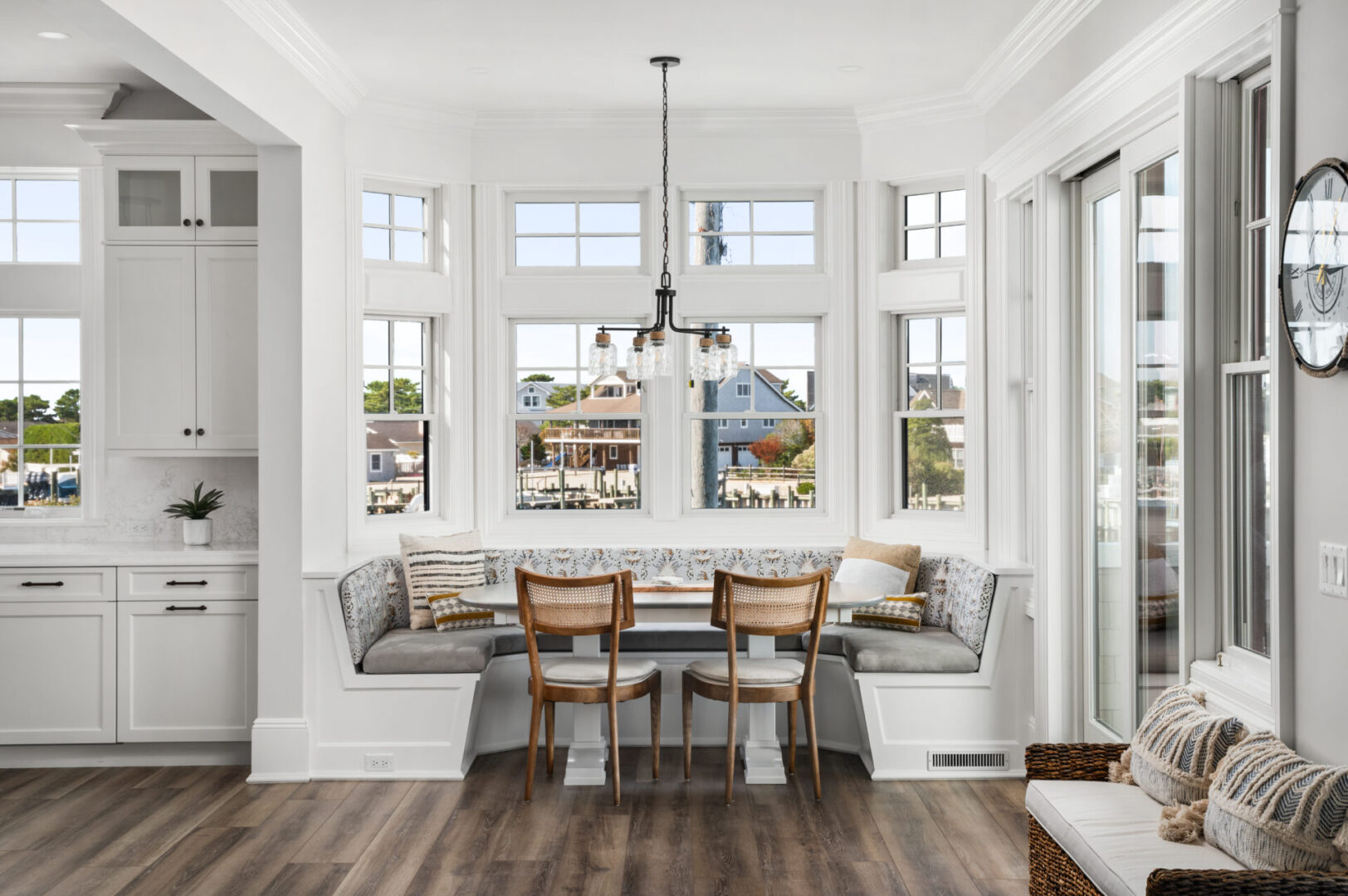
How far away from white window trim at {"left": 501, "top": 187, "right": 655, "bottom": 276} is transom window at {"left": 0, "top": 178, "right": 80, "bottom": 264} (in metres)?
2.02

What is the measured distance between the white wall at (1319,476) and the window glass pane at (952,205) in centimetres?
279

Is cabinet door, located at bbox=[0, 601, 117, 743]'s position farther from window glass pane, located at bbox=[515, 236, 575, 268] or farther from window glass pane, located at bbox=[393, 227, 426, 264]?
window glass pane, located at bbox=[515, 236, 575, 268]

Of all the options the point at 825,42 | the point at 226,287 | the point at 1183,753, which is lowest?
the point at 1183,753

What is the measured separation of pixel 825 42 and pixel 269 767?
12.1 feet

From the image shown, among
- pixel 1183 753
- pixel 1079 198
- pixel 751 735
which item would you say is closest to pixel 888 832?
pixel 751 735

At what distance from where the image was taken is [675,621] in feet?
13.5

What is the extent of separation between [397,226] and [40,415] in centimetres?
192

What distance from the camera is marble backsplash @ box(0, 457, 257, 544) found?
498 centimetres

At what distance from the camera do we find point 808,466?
5.51 metres

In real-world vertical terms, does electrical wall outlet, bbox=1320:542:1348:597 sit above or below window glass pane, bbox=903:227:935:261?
below

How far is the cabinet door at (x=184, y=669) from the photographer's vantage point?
4422 mm

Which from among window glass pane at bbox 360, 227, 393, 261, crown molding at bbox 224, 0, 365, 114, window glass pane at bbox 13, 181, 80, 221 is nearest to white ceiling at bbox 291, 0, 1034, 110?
crown molding at bbox 224, 0, 365, 114

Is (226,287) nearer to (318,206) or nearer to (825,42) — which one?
(318,206)

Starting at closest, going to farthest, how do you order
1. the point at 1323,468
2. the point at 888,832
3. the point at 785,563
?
1. the point at 1323,468
2. the point at 888,832
3. the point at 785,563
